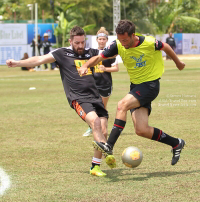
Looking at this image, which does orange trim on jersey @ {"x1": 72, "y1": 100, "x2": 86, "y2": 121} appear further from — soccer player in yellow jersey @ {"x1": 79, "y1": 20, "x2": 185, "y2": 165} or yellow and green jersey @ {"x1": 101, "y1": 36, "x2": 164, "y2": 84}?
yellow and green jersey @ {"x1": 101, "y1": 36, "x2": 164, "y2": 84}

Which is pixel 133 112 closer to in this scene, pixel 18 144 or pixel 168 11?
pixel 18 144

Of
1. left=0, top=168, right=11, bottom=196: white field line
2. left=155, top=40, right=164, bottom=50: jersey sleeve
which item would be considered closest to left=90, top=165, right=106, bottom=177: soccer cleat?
left=0, top=168, right=11, bottom=196: white field line

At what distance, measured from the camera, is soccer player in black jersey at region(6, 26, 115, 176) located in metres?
6.30

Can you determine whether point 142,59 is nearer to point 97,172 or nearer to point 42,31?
point 97,172

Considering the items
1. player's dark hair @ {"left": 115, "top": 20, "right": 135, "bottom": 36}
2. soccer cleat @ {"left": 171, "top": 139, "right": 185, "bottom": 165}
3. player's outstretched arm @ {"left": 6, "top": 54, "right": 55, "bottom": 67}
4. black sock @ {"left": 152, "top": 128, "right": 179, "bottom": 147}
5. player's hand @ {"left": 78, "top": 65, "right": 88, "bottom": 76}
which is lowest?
soccer cleat @ {"left": 171, "top": 139, "right": 185, "bottom": 165}

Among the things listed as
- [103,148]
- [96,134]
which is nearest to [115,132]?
[96,134]

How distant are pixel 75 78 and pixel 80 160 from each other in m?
1.36

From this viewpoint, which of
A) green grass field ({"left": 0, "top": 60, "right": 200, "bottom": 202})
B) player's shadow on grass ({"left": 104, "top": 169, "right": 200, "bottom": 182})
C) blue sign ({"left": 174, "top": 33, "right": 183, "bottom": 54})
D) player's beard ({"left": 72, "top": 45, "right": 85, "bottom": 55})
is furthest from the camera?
blue sign ({"left": 174, "top": 33, "right": 183, "bottom": 54})

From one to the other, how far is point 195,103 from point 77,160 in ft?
24.1

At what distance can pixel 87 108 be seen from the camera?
623 centimetres

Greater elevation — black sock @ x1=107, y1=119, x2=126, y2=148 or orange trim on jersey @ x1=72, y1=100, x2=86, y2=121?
orange trim on jersey @ x1=72, y1=100, x2=86, y2=121

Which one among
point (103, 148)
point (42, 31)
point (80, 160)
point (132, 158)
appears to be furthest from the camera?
point (42, 31)

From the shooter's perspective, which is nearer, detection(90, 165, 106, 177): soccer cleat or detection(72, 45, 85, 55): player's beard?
detection(90, 165, 106, 177): soccer cleat

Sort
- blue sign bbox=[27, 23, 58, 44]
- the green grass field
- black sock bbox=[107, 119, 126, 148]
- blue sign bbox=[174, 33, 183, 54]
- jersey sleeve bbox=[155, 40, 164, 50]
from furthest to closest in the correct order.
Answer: blue sign bbox=[174, 33, 183, 54], blue sign bbox=[27, 23, 58, 44], jersey sleeve bbox=[155, 40, 164, 50], black sock bbox=[107, 119, 126, 148], the green grass field
